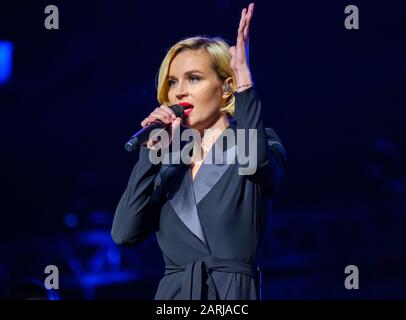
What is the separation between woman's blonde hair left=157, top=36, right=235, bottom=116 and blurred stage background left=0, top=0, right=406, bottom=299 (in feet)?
2.70

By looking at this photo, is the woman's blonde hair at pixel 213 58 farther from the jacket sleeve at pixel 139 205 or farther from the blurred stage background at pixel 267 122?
the blurred stage background at pixel 267 122

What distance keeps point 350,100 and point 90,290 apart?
142 centimetres

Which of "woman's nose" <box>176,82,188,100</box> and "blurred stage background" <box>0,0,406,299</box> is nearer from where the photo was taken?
"woman's nose" <box>176,82,188,100</box>

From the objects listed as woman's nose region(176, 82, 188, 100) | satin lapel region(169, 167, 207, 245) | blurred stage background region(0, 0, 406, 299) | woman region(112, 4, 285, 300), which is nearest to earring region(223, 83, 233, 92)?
woman region(112, 4, 285, 300)

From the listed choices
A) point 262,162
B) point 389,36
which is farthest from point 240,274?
point 389,36

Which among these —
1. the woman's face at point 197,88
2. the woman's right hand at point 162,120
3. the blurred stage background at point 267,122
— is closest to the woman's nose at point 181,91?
the woman's face at point 197,88

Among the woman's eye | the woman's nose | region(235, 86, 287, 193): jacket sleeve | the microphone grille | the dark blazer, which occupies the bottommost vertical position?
the dark blazer

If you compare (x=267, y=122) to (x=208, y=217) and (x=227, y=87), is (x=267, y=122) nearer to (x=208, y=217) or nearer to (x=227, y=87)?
(x=227, y=87)

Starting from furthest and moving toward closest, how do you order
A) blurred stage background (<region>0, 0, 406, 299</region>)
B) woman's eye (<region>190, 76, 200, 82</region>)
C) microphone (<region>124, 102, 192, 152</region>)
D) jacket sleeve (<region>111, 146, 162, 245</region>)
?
1. blurred stage background (<region>0, 0, 406, 299</region>)
2. woman's eye (<region>190, 76, 200, 82</region>)
3. jacket sleeve (<region>111, 146, 162, 245</region>)
4. microphone (<region>124, 102, 192, 152</region>)

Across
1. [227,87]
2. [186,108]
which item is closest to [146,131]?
[186,108]

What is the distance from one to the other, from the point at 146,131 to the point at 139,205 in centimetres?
19

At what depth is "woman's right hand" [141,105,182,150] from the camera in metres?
1.84

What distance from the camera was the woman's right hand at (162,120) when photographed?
184 centimetres

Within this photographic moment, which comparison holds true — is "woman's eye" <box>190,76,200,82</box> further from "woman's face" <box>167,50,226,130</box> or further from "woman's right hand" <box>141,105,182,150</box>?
"woman's right hand" <box>141,105,182,150</box>
